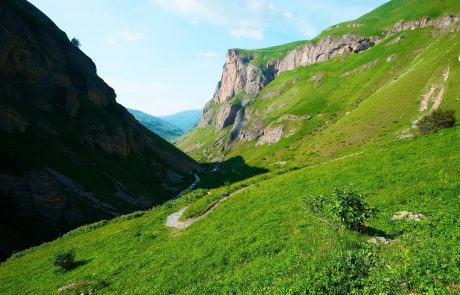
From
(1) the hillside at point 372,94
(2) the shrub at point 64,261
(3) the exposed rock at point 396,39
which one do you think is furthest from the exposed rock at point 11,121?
(3) the exposed rock at point 396,39

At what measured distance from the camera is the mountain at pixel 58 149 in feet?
186

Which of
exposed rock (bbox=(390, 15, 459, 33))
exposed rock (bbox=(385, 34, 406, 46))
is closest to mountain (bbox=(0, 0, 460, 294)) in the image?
exposed rock (bbox=(390, 15, 459, 33))

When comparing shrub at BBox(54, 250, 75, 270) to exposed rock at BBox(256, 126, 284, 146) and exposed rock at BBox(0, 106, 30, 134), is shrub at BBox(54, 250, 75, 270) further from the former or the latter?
exposed rock at BBox(256, 126, 284, 146)

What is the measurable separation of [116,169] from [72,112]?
27322mm

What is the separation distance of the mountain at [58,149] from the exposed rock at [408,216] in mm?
53531

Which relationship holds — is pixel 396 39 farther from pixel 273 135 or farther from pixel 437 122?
pixel 437 122

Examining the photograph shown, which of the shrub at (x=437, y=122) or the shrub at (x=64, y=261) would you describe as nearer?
the shrub at (x=64, y=261)

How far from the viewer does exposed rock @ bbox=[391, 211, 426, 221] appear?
18106 mm

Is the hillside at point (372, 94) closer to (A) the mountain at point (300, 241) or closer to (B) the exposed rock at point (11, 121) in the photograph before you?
(A) the mountain at point (300, 241)

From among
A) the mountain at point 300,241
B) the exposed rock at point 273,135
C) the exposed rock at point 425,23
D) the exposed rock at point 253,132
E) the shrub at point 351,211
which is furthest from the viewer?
the exposed rock at point 253,132

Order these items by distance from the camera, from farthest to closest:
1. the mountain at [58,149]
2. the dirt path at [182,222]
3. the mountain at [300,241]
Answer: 1. the mountain at [58,149]
2. the dirt path at [182,222]
3. the mountain at [300,241]

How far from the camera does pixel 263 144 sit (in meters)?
153

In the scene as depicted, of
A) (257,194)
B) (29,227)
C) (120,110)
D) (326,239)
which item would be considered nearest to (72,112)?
(120,110)

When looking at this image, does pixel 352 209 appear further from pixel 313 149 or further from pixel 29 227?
pixel 313 149
